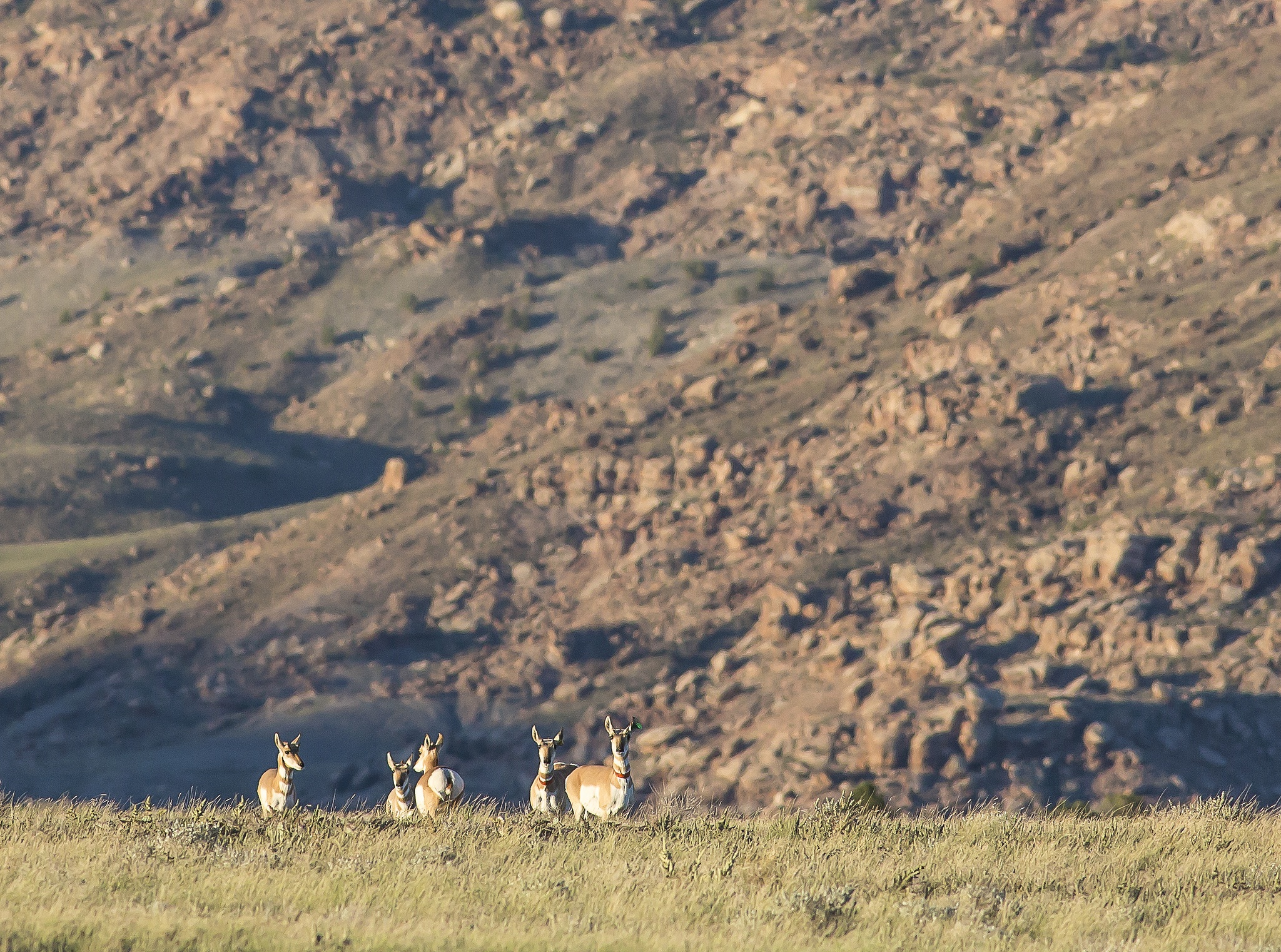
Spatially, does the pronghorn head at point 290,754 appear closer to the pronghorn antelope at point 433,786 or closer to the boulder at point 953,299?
the pronghorn antelope at point 433,786

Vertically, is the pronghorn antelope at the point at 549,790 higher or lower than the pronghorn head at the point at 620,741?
lower

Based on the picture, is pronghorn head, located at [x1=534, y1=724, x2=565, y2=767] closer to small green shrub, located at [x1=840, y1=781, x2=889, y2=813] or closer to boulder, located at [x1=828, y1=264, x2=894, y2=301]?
small green shrub, located at [x1=840, y1=781, x2=889, y2=813]

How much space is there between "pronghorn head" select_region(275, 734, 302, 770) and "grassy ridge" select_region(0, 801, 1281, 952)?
691 mm

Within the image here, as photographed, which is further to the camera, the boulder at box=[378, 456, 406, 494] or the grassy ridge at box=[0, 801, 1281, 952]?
the boulder at box=[378, 456, 406, 494]

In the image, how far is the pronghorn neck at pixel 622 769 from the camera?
20.8 m

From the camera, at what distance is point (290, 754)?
67.8 ft

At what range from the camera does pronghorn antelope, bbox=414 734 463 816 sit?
21.0 metres

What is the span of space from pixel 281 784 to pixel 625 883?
19.1 ft

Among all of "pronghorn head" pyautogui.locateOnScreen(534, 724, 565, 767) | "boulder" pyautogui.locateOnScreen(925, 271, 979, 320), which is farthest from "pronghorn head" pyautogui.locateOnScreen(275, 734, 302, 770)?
"boulder" pyautogui.locateOnScreen(925, 271, 979, 320)

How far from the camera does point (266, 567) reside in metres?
85.6

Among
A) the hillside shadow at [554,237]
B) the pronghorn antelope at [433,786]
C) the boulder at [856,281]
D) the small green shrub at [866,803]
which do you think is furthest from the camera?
the hillside shadow at [554,237]

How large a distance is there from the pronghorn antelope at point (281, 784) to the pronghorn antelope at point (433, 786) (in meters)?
1.56

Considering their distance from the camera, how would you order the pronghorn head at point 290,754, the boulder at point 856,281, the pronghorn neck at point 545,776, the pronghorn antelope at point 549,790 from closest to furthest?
the pronghorn head at point 290,754
the pronghorn antelope at point 549,790
the pronghorn neck at point 545,776
the boulder at point 856,281

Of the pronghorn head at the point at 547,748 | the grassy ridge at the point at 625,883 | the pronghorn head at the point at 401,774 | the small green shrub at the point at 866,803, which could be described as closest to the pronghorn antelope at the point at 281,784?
the grassy ridge at the point at 625,883
